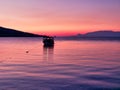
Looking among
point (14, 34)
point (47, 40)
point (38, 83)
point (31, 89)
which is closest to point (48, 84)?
point (38, 83)

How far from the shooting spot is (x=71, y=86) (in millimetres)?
19266

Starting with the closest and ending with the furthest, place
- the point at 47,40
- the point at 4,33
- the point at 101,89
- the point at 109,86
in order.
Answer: the point at 4,33 < the point at 101,89 < the point at 109,86 < the point at 47,40

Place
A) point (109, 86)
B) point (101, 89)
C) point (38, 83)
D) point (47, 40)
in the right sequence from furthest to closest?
point (47, 40), point (38, 83), point (109, 86), point (101, 89)

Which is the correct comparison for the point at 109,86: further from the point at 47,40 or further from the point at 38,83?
the point at 47,40

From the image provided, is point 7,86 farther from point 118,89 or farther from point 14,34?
point 14,34

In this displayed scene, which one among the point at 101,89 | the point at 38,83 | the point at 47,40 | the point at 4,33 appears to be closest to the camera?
the point at 4,33

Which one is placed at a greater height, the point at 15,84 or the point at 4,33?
the point at 4,33

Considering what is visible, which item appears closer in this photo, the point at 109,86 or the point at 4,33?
the point at 4,33

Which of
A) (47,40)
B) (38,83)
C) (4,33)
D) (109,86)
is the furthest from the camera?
(47,40)

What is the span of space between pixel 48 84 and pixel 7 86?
11.2 ft

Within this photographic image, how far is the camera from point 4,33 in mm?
3652

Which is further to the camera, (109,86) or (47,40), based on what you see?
(47,40)

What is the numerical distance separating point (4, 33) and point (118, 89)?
51.7 feet

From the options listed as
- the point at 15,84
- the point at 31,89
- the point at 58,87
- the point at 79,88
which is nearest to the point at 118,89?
the point at 79,88
